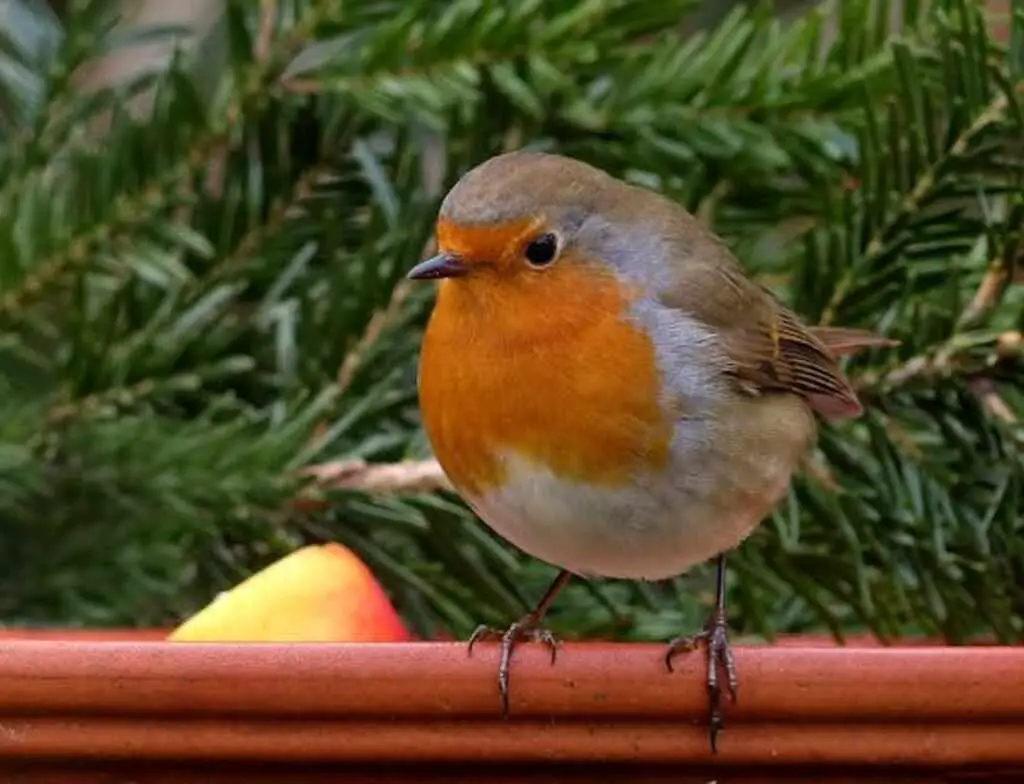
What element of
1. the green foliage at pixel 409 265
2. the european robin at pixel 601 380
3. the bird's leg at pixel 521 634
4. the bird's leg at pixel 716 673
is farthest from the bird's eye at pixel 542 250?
the bird's leg at pixel 716 673

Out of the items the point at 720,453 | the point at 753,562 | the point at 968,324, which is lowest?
the point at 753,562

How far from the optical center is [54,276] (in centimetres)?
132

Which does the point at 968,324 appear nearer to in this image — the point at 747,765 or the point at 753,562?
the point at 753,562

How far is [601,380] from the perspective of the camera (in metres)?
1.13

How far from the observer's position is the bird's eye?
122 centimetres

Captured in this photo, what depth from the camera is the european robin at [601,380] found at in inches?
43.2

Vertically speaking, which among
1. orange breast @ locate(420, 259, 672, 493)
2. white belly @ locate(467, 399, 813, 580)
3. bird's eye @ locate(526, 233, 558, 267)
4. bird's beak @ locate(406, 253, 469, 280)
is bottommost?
white belly @ locate(467, 399, 813, 580)

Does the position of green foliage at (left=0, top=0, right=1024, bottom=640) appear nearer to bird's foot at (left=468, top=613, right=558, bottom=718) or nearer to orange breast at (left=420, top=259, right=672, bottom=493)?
orange breast at (left=420, top=259, right=672, bottom=493)

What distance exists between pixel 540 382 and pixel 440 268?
104mm

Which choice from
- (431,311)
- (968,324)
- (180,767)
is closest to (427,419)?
(431,311)

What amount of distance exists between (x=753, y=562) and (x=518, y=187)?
12.3 inches

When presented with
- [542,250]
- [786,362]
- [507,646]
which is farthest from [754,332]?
[507,646]

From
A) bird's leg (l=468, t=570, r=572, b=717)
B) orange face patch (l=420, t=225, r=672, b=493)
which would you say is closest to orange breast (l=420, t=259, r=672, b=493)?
orange face patch (l=420, t=225, r=672, b=493)

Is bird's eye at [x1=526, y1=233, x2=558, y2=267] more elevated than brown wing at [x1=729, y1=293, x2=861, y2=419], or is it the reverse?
bird's eye at [x1=526, y1=233, x2=558, y2=267]
